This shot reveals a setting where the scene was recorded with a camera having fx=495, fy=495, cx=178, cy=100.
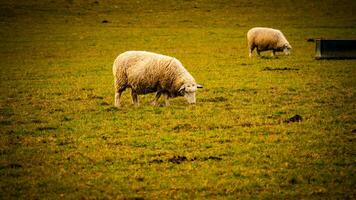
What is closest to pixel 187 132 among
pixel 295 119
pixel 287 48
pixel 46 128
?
pixel 295 119

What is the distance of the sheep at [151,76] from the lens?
13336 millimetres

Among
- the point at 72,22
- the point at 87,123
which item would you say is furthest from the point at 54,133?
the point at 72,22

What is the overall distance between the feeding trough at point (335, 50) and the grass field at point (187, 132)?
903mm

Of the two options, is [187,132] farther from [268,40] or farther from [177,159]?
[268,40]

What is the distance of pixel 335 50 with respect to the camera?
78.1 feet

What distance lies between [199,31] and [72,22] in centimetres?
1326

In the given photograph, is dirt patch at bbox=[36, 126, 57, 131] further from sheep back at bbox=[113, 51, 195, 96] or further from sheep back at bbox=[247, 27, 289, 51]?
sheep back at bbox=[247, 27, 289, 51]

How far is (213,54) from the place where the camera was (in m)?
28.4

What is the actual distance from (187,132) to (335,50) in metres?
15.4

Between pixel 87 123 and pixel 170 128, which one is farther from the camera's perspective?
pixel 87 123

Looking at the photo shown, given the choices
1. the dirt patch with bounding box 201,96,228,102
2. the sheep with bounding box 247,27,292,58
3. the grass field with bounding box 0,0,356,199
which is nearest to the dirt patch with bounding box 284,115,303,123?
the grass field with bounding box 0,0,356,199

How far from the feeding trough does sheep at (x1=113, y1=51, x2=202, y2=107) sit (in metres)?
12.1

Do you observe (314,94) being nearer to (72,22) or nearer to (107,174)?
(107,174)

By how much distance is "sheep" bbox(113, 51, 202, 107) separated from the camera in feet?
43.8
